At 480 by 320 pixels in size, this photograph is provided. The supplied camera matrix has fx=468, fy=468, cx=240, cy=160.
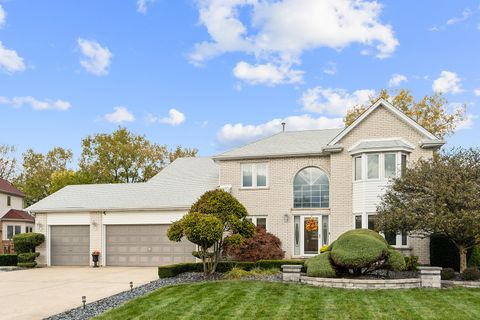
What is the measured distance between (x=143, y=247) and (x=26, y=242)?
6.72 m

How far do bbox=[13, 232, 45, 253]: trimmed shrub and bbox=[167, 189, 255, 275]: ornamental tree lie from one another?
12233mm

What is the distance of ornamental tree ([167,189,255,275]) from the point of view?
55.3 ft

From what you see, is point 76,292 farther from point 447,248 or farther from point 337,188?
point 447,248

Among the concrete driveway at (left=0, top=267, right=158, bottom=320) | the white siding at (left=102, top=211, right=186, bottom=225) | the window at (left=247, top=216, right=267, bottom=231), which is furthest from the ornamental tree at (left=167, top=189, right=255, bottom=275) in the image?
the white siding at (left=102, top=211, right=186, bottom=225)

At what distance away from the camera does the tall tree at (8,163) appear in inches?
2350

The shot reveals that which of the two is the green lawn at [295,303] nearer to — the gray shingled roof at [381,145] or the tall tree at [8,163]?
the gray shingled roof at [381,145]

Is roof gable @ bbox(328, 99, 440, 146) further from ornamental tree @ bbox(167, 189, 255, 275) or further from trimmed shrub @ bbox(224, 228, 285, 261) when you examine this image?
ornamental tree @ bbox(167, 189, 255, 275)

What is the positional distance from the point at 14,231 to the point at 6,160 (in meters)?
22.0

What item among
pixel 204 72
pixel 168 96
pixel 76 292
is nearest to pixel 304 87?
pixel 204 72

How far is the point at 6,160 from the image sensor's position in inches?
2359

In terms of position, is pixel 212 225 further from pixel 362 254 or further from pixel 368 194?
pixel 368 194

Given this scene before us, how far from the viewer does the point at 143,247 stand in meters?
25.9

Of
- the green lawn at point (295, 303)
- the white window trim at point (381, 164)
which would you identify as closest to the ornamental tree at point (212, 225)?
the green lawn at point (295, 303)

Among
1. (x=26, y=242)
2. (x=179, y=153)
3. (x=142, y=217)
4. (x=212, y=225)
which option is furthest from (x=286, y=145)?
(x=179, y=153)
